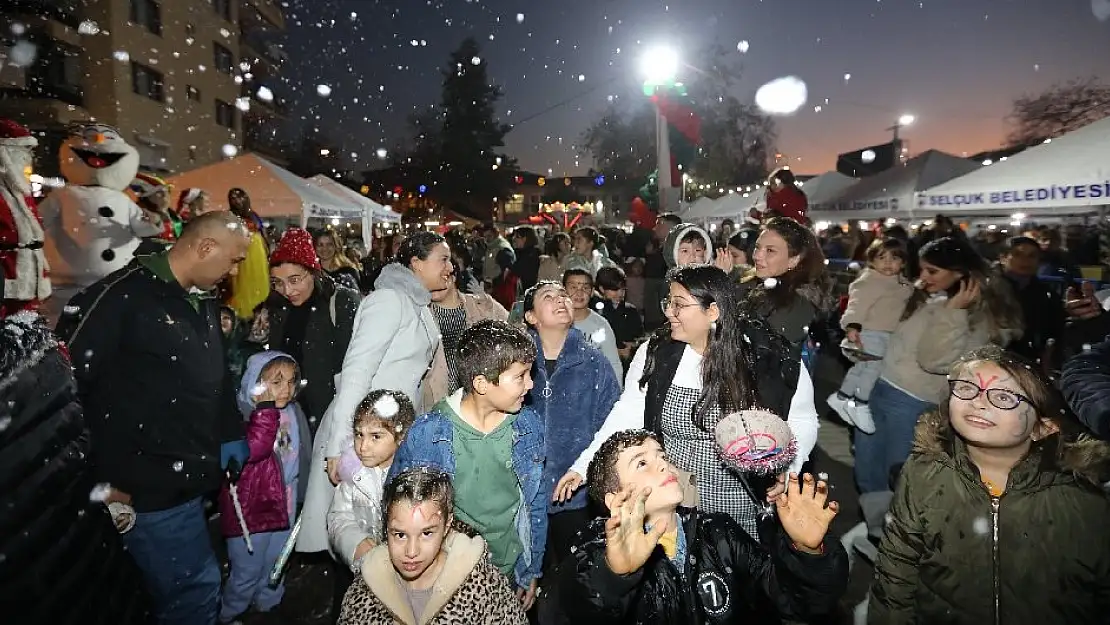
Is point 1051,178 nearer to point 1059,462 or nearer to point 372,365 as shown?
point 1059,462

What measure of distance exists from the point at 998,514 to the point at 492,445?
2.14 metres

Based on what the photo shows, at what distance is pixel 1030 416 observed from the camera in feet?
7.59

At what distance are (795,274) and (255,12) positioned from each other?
33.1m

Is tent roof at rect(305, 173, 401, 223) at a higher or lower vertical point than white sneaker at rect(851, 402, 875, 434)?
higher

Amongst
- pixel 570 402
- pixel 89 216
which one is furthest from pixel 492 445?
pixel 89 216

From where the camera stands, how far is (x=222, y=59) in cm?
2642

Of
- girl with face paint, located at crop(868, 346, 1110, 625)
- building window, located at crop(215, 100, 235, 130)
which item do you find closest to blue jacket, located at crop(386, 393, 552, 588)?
girl with face paint, located at crop(868, 346, 1110, 625)

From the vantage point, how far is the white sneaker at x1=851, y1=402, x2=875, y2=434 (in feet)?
16.3

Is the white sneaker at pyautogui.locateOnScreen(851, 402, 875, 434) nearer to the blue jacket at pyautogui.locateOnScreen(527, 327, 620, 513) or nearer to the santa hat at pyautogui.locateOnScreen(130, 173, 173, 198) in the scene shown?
the blue jacket at pyautogui.locateOnScreen(527, 327, 620, 513)

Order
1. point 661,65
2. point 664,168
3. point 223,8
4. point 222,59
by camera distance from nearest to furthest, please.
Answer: point 664,168, point 661,65, point 222,59, point 223,8

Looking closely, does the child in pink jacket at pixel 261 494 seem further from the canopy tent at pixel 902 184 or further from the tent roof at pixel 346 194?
the tent roof at pixel 346 194

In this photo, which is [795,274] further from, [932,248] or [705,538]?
[705,538]

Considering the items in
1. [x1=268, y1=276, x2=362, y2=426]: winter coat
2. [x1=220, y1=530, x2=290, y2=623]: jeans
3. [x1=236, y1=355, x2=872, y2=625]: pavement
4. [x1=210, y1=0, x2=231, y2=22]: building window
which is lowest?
[x1=236, y1=355, x2=872, y2=625]: pavement

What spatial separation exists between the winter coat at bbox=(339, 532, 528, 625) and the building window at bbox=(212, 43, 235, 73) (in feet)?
97.2
